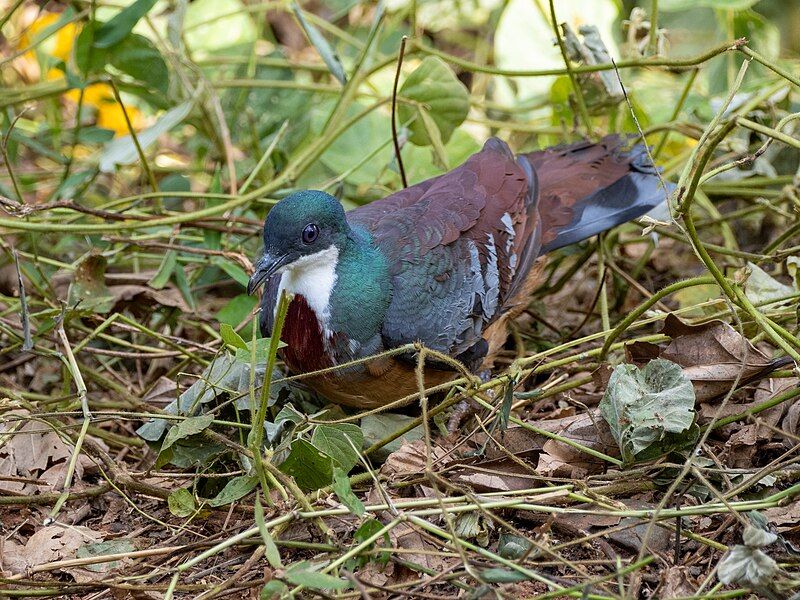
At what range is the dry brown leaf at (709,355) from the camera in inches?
118

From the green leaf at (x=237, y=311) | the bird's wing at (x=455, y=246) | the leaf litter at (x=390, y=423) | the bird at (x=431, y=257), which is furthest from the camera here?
the green leaf at (x=237, y=311)

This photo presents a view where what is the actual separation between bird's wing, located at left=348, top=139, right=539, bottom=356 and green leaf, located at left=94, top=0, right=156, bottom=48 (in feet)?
4.04

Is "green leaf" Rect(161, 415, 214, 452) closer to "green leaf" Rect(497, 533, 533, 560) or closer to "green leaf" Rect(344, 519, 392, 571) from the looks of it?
"green leaf" Rect(344, 519, 392, 571)

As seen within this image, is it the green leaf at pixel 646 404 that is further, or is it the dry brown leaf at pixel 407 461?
the dry brown leaf at pixel 407 461

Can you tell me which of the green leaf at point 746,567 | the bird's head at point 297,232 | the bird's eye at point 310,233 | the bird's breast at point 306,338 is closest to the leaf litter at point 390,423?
the green leaf at point 746,567

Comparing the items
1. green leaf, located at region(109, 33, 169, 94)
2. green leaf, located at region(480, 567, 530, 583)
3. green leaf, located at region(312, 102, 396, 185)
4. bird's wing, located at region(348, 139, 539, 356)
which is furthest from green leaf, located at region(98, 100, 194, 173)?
green leaf, located at region(480, 567, 530, 583)

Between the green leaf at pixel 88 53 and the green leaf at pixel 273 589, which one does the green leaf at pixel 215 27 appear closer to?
the green leaf at pixel 88 53

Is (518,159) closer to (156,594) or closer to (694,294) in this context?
(694,294)

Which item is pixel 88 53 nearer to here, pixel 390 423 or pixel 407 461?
pixel 390 423

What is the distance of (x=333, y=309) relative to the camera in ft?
10.4

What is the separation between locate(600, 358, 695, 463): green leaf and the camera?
2.75 m

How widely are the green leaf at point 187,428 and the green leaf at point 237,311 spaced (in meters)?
0.93

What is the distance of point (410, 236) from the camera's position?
11.2 feet

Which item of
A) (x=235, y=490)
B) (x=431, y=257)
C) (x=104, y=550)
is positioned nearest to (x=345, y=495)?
(x=235, y=490)
